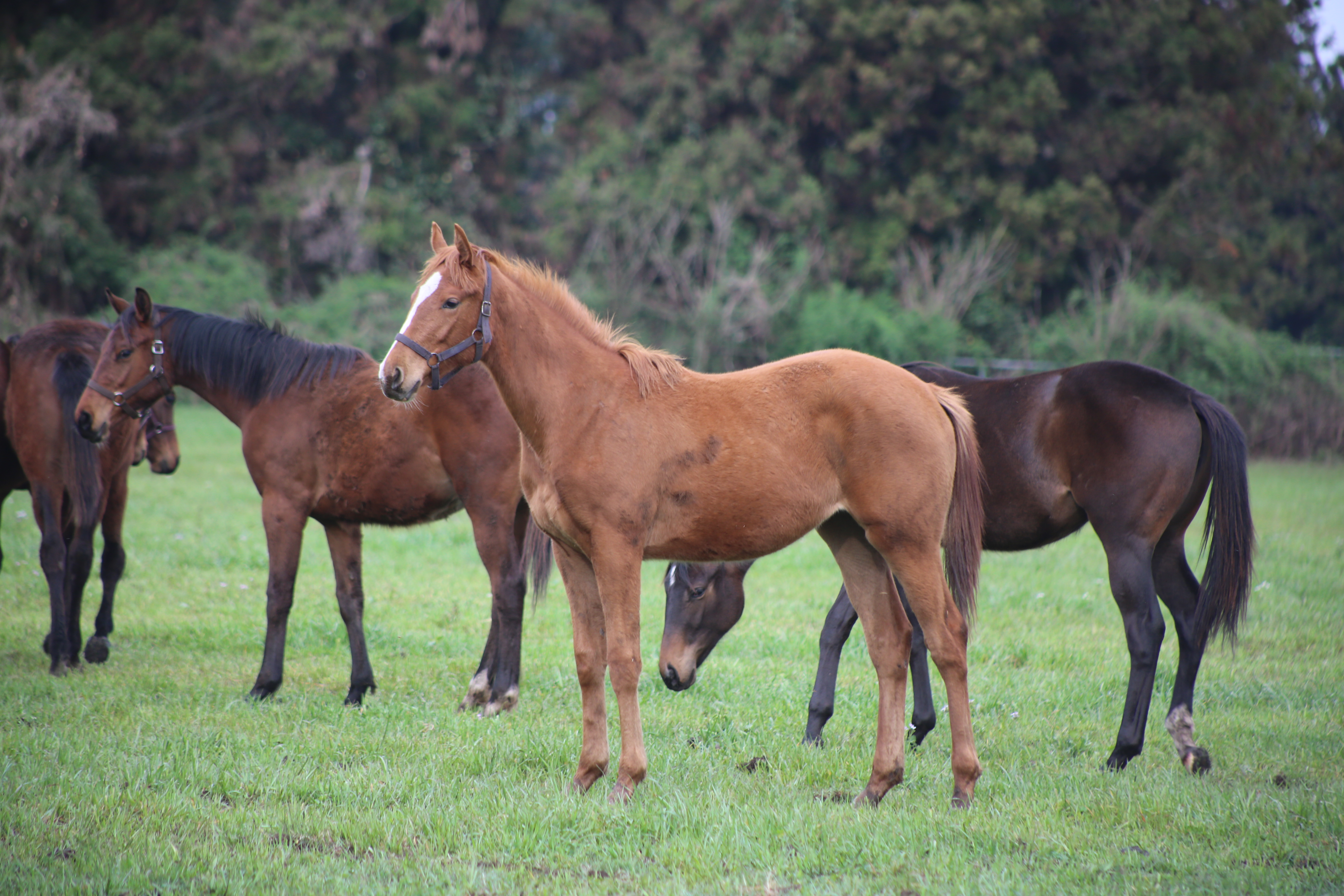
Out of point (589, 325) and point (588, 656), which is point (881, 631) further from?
point (589, 325)

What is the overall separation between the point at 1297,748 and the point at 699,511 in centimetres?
333

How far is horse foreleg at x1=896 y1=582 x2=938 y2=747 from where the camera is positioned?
506cm

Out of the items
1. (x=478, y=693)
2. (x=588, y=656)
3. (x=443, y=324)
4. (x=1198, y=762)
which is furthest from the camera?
(x=478, y=693)

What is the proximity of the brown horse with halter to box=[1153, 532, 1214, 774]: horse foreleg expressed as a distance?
4.65 feet

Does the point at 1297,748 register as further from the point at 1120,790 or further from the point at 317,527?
the point at 317,527

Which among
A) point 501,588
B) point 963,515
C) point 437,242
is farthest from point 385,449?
point 963,515

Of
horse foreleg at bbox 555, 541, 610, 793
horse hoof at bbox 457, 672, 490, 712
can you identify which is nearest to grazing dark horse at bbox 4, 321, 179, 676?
horse hoof at bbox 457, 672, 490, 712

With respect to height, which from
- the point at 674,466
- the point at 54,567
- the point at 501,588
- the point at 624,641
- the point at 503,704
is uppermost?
the point at 674,466

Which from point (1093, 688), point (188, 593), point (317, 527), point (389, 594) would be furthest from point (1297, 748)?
point (317, 527)

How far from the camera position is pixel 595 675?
4.23m

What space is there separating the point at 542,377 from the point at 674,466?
0.68 meters

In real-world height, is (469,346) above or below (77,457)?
above

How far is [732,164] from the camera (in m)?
25.8

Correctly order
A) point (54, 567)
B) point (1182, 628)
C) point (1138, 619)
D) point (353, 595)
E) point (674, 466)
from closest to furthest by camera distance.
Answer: point (674, 466) → point (1138, 619) → point (1182, 628) → point (353, 595) → point (54, 567)
